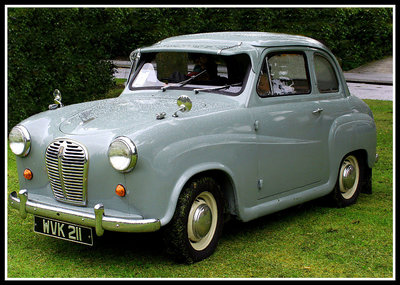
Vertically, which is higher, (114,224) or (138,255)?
(114,224)

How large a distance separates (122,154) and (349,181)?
336cm

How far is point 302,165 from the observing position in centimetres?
609

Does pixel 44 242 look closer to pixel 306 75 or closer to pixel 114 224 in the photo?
pixel 114 224

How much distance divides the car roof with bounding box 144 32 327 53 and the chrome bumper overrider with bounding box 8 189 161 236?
6.60 feet

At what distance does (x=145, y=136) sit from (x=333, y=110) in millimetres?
2715

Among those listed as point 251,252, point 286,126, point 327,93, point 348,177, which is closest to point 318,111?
point 327,93

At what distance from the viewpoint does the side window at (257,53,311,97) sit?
5.88 meters

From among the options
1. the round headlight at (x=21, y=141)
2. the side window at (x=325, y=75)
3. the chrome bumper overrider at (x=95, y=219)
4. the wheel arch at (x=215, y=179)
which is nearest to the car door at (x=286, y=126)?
the side window at (x=325, y=75)

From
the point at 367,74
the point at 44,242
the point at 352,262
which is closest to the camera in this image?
the point at 352,262

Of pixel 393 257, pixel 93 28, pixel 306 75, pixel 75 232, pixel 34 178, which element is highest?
pixel 93 28

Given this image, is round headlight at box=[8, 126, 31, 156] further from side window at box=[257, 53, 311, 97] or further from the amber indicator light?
side window at box=[257, 53, 311, 97]

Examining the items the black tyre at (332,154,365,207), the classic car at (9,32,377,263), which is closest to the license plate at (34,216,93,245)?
the classic car at (9,32,377,263)

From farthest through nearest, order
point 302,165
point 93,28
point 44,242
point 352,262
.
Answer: point 93,28 < point 302,165 < point 44,242 < point 352,262

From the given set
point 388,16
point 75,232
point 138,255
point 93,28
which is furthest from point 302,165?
point 388,16
